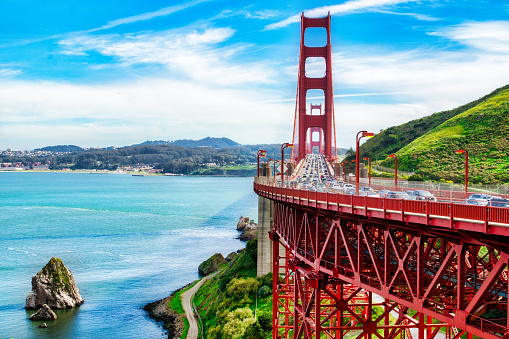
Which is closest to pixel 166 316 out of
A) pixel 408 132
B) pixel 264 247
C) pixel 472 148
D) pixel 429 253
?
pixel 264 247

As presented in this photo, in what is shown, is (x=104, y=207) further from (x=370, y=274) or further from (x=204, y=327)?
(x=370, y=274)

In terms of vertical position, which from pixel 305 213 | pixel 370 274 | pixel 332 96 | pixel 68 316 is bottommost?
pixel 68 316

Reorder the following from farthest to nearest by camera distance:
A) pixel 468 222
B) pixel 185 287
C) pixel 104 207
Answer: pixel 104 207
pixel 185 287
pixel 468 222

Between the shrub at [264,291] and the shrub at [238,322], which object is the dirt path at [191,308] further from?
the shrub at [264,291]

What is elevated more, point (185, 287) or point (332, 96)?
point (332, 96)

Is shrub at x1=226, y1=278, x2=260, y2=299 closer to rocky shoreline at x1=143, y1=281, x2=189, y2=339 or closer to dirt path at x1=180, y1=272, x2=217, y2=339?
dirt path at x1=180, y1=272, x2=217, y2=339

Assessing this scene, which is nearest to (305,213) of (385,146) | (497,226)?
(497,226)
